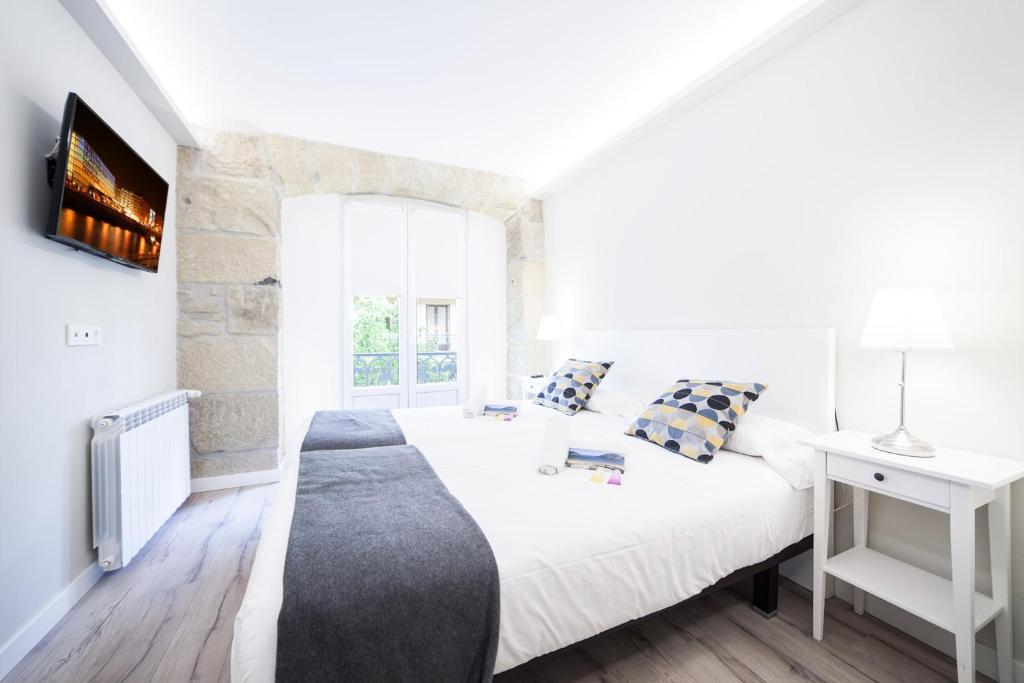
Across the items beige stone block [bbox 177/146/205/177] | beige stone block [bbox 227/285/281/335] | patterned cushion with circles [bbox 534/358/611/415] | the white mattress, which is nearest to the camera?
the white mattress

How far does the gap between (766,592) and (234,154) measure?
418 cm

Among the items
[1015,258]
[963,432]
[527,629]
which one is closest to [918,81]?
[1015,258]

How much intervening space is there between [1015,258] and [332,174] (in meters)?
4.00

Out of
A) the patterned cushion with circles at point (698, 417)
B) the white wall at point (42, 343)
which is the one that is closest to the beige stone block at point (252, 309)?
the white wall at point (42, 343)

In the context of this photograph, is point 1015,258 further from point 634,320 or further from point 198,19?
point 198,19

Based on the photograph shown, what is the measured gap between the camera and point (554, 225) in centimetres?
425

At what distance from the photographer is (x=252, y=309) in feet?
10.6

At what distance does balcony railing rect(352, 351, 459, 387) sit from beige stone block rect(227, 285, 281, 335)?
3.44ft

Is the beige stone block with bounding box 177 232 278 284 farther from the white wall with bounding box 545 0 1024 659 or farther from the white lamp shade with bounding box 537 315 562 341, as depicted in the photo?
the white wall with bounding box 545 0 1024 659

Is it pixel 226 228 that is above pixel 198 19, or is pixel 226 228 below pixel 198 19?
below

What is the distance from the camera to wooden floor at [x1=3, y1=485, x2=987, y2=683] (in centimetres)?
144

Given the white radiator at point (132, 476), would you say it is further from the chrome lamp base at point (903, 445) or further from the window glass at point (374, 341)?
the chrome lamp base at point (903, 445)

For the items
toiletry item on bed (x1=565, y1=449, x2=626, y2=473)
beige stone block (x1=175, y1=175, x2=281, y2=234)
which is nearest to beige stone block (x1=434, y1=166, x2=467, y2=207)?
beige stone block (x1=175, y1=175, x2=281, y2=234)

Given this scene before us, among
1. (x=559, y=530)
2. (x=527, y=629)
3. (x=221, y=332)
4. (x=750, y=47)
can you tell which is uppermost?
(x=750, y=47)
